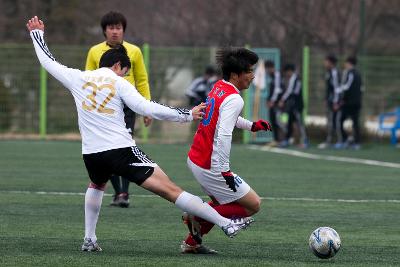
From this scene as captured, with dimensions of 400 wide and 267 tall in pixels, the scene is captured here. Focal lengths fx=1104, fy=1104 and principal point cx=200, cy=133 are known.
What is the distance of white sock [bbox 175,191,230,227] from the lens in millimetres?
8688

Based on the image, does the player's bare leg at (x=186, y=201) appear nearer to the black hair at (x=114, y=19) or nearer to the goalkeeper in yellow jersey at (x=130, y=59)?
the goalkeeper in yellow jersey at (x=130, y=59)

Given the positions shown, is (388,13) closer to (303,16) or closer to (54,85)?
(303,16)

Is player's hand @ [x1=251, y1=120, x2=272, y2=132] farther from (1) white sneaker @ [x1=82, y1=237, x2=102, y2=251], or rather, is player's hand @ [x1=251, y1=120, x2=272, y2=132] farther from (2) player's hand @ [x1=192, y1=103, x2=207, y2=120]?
(1) white sneaker @ [x1=82, y1=237, x2=102, y2=251]

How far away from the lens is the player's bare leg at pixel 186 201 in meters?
8.65

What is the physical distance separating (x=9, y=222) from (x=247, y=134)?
17121 mm

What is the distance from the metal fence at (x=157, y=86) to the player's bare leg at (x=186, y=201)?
62.9 feet

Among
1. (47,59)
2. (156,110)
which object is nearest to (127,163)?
(156,110)

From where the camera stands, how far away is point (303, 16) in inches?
1300

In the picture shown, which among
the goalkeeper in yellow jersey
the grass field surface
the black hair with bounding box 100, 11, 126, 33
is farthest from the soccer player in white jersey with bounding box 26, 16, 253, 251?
the black hair with bounding box 100, 11, 126, 33

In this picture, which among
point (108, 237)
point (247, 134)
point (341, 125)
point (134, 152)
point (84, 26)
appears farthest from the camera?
point (84, 26)

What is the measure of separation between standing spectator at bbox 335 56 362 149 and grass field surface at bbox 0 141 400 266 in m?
5.72

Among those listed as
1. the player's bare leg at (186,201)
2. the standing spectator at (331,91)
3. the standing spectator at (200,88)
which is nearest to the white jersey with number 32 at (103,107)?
the player's bare leg at (186,201)

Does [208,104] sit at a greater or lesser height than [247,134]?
greater

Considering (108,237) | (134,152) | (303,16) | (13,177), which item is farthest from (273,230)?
(303,16)
